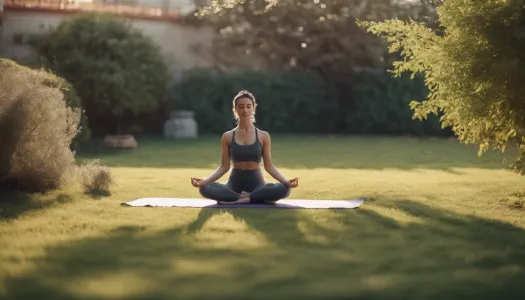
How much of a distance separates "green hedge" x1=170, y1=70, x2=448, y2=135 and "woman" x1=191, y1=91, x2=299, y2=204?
1628 centimetres

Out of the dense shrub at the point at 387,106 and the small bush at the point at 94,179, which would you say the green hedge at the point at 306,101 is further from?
the small bush at the point at 94,179

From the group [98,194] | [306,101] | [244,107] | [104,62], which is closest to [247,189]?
[244,107]

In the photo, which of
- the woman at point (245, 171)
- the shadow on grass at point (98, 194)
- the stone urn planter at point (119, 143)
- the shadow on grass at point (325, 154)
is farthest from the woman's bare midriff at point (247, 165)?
the stone urn planter at point (119, 143)

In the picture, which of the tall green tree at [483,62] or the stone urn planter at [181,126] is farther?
the stone urn planter at [181,126]

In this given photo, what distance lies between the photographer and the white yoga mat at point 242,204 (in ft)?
25.0

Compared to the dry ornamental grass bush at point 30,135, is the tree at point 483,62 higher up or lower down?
higher up

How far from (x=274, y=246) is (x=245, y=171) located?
2678 millimetres

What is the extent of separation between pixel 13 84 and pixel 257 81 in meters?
17.3

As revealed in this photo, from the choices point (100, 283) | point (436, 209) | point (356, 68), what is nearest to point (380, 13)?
point (356, 68)

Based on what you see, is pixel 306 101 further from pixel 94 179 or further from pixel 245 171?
pixel 245 171

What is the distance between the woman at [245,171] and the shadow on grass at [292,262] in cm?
94

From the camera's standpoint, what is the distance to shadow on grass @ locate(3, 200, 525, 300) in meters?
4.12

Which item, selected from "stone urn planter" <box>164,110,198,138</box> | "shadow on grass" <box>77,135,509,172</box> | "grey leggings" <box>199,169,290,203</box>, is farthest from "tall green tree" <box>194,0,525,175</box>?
"stone urn planter" <box>164,110,198,138</box>

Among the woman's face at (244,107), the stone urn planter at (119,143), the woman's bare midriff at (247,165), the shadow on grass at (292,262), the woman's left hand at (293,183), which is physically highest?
the woman's face at (244,107)
